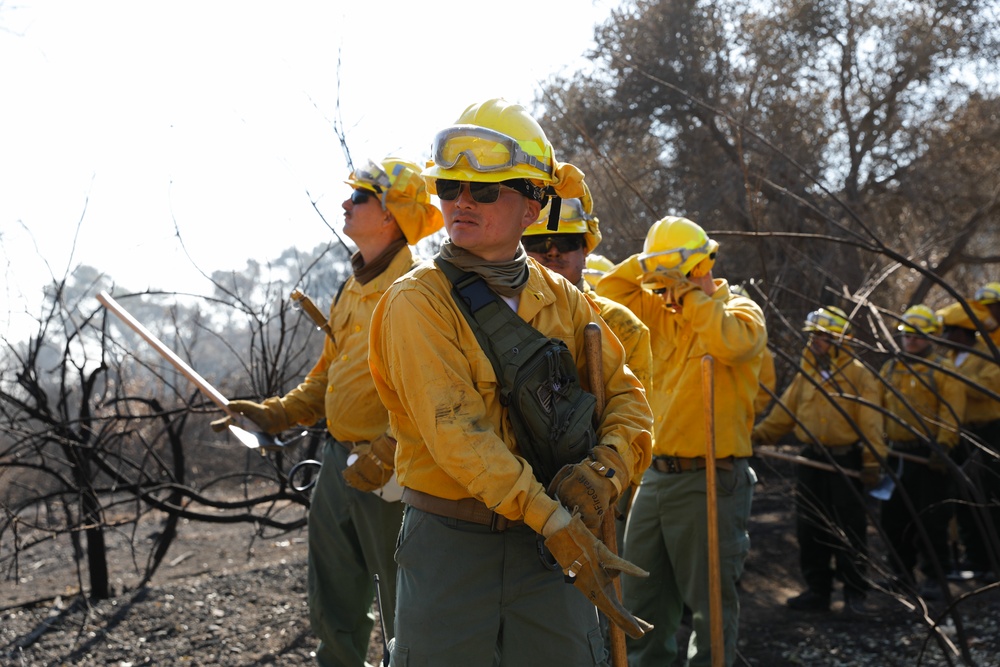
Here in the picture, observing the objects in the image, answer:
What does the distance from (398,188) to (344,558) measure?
1.72 metres

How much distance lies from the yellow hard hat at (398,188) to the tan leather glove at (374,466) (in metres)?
1.09

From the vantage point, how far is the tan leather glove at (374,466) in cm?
385

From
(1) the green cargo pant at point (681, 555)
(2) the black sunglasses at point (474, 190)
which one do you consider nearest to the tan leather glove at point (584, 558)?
(2) the black sunglasses at point (474, 190)

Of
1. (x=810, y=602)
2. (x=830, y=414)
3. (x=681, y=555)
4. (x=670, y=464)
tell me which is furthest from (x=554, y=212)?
(x=810, y=602)

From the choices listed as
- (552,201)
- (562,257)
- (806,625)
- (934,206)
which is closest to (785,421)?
(806,625)

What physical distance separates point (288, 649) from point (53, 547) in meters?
5.50

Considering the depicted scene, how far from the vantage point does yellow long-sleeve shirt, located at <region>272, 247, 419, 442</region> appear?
4.21 meters

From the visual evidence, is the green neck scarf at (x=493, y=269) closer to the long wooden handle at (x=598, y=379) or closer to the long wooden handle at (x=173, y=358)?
the long wooden handle at (x=598, y=379)

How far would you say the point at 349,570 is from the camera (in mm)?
4344

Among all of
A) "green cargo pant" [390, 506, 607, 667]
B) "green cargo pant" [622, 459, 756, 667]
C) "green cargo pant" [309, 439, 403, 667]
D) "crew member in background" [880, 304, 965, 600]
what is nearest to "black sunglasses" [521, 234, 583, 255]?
"green cargo pant" [309, 439, 403, 667]

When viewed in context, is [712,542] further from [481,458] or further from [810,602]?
[810,602]

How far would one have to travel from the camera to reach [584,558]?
7.55 feet

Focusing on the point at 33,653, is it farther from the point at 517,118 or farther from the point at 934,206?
the point at 934,206

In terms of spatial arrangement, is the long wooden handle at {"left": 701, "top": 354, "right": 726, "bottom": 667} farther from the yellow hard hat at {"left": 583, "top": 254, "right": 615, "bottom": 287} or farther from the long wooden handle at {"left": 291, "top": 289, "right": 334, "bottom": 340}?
the long wooden handle at {"left": 291, "top": 289, "right": 334, "bottom": 340}
